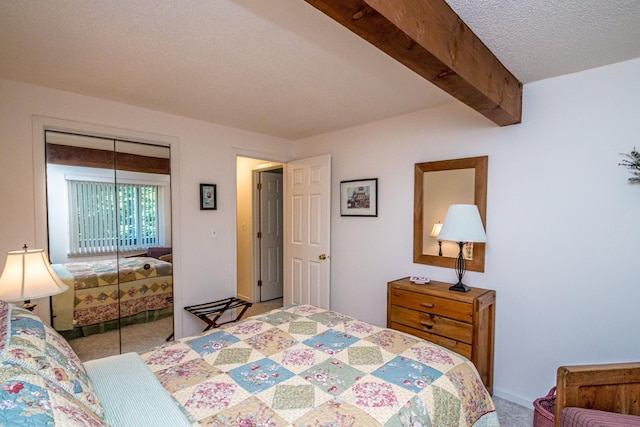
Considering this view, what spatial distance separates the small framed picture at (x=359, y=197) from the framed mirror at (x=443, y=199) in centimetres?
46

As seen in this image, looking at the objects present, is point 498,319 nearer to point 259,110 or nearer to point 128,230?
point 259,110

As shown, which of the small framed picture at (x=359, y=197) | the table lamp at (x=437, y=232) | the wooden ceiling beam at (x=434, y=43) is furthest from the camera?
the small framed picture at (x=359, y=197)

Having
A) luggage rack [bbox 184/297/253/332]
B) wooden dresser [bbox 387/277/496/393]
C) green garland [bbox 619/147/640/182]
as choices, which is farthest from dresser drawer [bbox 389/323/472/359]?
luggage rack [bbox 184/297/253/332]

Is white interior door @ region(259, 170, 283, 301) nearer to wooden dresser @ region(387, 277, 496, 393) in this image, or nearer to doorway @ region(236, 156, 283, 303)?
doorway @ region(236, 156, 283, 303)

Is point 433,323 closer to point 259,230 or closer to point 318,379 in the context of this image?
point 318,379

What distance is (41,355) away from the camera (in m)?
0.93

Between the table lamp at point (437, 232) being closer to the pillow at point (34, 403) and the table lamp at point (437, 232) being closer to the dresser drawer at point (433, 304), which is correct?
the dresser drawer at point (433, 304)

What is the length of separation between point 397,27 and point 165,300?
295 cm

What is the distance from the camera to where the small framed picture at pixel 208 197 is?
10.2 ft

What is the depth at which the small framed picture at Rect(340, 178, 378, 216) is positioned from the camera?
3.08 m

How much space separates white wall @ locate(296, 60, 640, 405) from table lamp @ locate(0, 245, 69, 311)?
8.53 ft

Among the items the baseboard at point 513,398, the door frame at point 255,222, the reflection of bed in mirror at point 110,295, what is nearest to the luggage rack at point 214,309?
the reflection of bed in mirror at point 110,295

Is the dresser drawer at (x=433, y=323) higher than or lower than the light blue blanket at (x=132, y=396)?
lower

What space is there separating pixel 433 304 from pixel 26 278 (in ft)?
8.22
